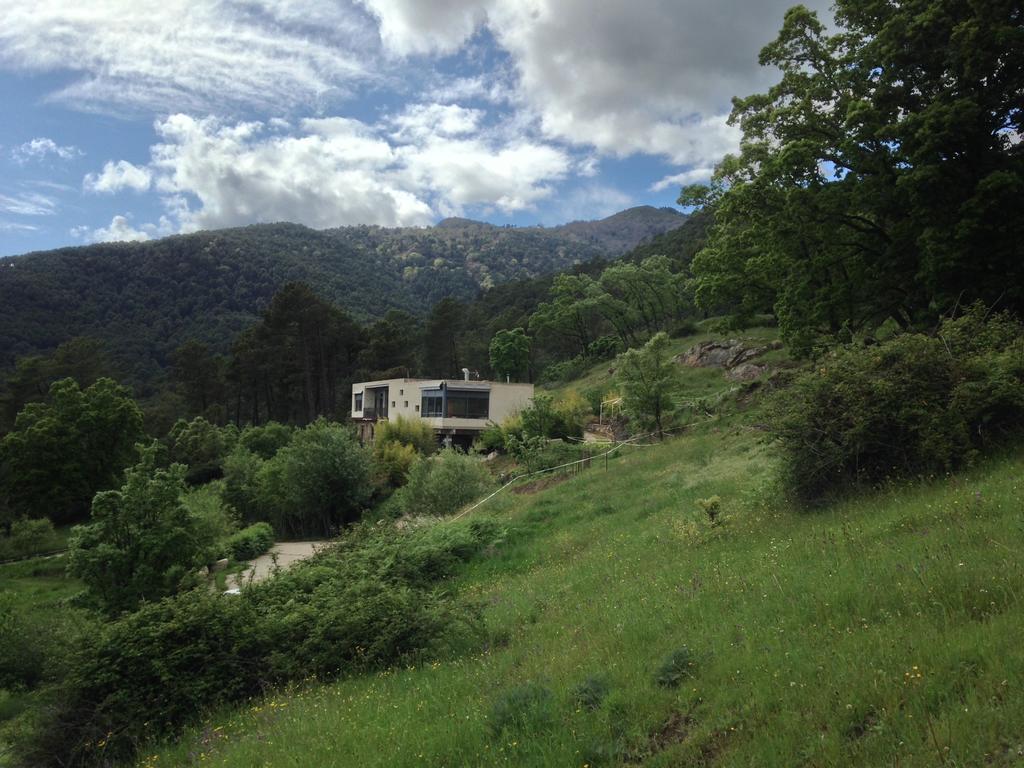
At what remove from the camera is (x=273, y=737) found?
6.29 meters

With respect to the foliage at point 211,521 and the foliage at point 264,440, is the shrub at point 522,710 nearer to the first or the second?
the foliage at point 211,521

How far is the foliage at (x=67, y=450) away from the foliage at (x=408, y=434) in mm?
19442

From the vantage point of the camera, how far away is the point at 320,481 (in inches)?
1531

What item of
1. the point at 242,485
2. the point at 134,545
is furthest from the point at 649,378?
the point at 242,485

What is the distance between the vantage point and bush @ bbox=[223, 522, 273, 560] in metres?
34.6

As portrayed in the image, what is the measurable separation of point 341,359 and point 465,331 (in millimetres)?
20361

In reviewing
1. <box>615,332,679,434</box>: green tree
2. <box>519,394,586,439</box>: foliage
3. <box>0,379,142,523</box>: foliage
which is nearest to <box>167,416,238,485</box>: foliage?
<box>0,379,142,523</box>: foliage

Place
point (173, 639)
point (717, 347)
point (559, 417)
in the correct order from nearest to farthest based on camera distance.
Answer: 1. point (173, 639)
2. point (559, 417)
3. point (717, 347)

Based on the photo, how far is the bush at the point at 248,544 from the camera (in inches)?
1361

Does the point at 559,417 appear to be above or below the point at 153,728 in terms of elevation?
above

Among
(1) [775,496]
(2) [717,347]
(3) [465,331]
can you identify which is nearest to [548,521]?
(1) [775,496]

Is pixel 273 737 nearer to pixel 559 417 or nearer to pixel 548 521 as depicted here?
pixel 548 521

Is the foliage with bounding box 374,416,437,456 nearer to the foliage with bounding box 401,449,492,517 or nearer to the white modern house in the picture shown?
the white modern house

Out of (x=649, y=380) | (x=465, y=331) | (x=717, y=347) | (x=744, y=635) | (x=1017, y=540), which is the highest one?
(x=465, y=331)
